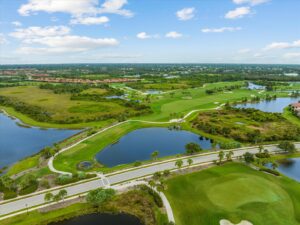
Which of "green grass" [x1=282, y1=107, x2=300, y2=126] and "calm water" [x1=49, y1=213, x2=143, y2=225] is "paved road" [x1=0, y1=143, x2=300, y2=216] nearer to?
"calm water" [x1=49, y1=213, x2=143, y2=225]

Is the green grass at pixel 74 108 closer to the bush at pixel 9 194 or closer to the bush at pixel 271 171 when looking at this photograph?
the bush at pixel 9 194

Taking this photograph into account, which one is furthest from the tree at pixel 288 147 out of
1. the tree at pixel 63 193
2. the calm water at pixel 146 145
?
the tree at pixel 63 193

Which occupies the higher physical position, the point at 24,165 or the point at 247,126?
the point at 247,126

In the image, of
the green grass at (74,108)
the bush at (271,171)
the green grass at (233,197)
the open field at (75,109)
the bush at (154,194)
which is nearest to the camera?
the green grass at (233,197)

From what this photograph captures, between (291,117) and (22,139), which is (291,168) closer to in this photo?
(291,117)

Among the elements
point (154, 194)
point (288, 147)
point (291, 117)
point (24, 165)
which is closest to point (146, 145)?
point (154, 194)

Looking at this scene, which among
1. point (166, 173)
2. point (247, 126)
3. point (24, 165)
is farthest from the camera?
point (247, 126)

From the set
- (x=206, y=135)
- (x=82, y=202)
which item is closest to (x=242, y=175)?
(x=206, y=135)

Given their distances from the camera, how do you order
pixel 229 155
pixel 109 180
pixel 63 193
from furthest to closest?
pixel 229 155
pixel 109 180
pixel 63 193
